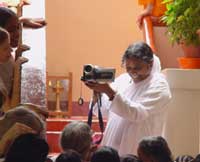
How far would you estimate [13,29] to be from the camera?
2221 millimetres

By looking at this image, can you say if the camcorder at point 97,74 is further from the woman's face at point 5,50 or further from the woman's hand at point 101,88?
the woman's face at point 5,50

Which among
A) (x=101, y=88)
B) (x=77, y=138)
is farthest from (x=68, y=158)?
(x=101, y=88)

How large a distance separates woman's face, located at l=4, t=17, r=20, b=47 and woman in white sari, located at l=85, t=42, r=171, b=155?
0.52 meters

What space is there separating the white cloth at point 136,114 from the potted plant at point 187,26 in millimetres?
675

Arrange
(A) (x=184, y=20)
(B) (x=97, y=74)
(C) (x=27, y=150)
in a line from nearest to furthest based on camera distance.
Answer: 1. (C) (x=27, y=150)
2. (B) (x=97, y=74)
3. (A) (x=184, y=20)

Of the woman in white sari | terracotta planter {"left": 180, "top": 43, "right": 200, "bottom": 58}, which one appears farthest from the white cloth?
terracotta planter {"left": 180, "top": 43, "right": 200, "bottom": 58}

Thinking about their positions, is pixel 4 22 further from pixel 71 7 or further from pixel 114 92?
pixel 71 7

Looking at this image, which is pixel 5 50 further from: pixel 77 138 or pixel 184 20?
Answer: pixel 184 20

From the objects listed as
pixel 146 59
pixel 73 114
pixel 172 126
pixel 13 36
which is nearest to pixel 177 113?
pixel 172 126

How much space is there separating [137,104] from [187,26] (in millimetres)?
929

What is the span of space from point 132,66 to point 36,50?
1618mm

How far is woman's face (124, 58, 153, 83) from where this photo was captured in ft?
8.71

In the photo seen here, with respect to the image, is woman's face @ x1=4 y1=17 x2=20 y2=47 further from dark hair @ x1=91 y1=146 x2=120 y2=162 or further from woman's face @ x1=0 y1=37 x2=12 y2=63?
dark hair @ x1=91 y1=146 x2=120 y2=162

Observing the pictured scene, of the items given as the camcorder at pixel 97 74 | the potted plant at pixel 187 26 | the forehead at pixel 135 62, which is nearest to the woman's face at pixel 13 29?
the camcorder at pixel 97 74
